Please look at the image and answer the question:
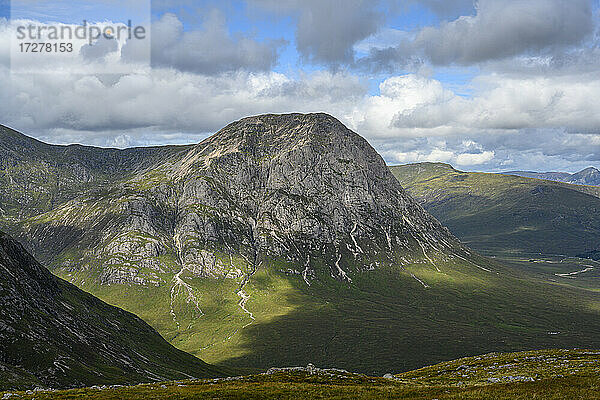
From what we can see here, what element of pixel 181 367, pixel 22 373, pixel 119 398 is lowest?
pixel 181 367

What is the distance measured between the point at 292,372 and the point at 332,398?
3796 centimetres

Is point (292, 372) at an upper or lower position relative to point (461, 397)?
lower

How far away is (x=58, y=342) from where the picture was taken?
13125cm

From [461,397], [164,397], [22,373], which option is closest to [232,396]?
[164,397]

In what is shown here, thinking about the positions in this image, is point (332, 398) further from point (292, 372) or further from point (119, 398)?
point (292, 372)

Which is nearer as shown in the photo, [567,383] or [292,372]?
[567,383]

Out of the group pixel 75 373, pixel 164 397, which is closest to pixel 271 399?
pixel 164 397

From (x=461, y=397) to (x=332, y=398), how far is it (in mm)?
14766

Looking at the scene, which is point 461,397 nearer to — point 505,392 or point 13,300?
point 505,392

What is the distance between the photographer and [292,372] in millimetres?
86938

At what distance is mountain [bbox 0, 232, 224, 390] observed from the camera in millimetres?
111312

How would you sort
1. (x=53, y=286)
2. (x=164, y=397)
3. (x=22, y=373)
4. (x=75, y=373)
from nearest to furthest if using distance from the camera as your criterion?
(x=164, y=397) < (x=22, y=373) < (x=75, y=373) < (x=53, y=286)

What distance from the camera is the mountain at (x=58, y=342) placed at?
365ft

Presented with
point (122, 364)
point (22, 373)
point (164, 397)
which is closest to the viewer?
point (164, 397)
